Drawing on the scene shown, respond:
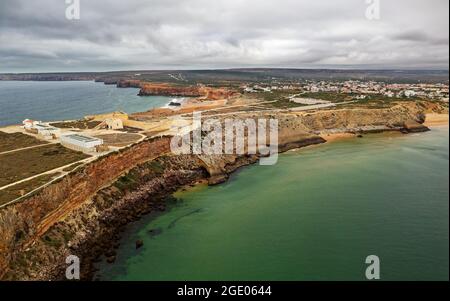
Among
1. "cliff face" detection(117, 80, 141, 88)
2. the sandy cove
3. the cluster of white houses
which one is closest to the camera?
the cluster of white houses

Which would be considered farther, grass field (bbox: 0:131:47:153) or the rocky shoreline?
grass field (bbox: 0:131:47:153)

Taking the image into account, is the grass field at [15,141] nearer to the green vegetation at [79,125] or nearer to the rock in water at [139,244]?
the green vegetation at [79,125]

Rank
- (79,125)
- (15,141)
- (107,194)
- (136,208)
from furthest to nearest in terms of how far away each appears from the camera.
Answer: (79,125)
(15,141)
(136,208)
(107,194)

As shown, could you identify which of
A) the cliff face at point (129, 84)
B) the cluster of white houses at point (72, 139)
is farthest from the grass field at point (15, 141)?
the cliff face at point (129, 84)

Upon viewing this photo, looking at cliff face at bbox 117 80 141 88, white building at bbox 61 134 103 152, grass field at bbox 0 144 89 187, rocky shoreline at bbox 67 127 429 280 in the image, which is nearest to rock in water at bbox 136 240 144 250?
rocky shoreline at bbox 67 127 429 280

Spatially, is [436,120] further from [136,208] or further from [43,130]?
[43,130]

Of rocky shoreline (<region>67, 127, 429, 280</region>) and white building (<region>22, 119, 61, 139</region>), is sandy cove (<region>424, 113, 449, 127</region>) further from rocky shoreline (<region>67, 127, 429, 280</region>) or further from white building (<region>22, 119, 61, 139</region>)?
white building (<region>22, 119, 61, 139</region>)

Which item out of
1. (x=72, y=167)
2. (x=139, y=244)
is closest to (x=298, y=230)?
(x=139, y=244)
